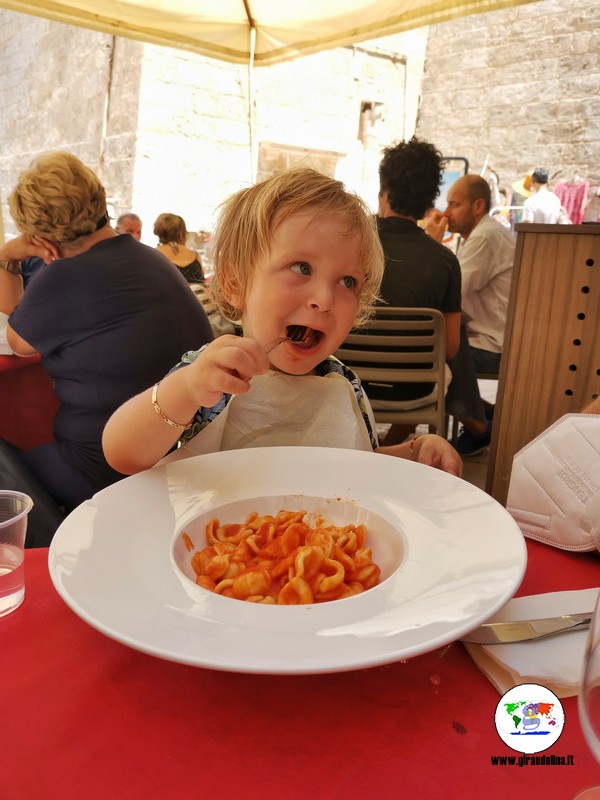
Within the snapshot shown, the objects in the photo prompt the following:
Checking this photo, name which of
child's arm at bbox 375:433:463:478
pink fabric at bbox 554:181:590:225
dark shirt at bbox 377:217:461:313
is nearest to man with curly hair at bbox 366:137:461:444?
dark shirt at bbox 377:217:461:313

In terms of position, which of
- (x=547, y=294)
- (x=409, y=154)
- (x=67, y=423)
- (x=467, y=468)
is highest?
(x=409, y=154)

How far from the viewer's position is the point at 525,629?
1.86 feet

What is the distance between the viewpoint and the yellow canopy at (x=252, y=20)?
3.26 metres

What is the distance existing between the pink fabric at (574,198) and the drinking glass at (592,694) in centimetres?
990

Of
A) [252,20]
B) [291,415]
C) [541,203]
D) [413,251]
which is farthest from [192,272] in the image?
[541,203]

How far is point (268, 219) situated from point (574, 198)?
373 inches

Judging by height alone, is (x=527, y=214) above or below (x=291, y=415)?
above

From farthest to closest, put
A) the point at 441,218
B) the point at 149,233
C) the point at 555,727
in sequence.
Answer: the point at 149,233
the point at 441,218
the point at 555,727

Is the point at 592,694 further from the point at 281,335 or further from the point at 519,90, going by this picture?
the point at 519,90

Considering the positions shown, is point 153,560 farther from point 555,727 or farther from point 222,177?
point 222,177

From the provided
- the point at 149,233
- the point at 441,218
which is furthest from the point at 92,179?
the point at 149,233

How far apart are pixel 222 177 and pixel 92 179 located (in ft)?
19.3

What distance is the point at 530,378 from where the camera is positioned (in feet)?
7.61

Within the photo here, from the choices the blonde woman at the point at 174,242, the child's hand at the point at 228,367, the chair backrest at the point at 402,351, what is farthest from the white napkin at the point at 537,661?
the blonde woman at the point at 174,242
